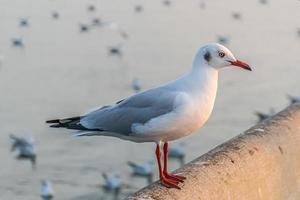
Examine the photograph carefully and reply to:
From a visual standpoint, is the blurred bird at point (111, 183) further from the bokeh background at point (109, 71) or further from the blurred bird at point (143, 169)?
the blurred bird at point (143, 169)

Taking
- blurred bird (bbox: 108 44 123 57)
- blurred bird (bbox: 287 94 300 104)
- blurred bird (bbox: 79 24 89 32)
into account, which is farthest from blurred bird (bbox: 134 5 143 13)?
blurred bird (bbox: 287 94 300 104)

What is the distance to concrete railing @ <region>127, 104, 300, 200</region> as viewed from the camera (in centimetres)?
313

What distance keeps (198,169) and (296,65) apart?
16917 mm

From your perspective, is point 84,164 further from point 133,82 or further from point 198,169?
point 198,169

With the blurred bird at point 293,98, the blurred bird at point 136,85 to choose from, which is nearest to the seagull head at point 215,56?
the blurred bird at point 293,98

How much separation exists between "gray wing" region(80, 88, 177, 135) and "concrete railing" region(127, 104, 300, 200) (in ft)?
1.00

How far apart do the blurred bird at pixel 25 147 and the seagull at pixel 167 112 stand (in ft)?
32.5

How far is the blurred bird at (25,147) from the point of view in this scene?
1363 centimetres

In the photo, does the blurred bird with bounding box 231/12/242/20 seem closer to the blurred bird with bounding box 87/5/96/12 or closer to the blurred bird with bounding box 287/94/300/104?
the blurred bird with bounding box 87/5/96/12

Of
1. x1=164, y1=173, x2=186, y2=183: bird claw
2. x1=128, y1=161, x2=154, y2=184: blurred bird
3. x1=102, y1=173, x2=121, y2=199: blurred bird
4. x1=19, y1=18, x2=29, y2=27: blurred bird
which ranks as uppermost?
x1=19, y1=18, x2=29, y2=27: blurred bird

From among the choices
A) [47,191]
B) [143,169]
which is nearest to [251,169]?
[47,191]

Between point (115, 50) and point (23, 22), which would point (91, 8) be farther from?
point (115, 50)

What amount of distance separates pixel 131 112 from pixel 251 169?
0.64 meters

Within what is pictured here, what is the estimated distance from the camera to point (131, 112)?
11.8ft
